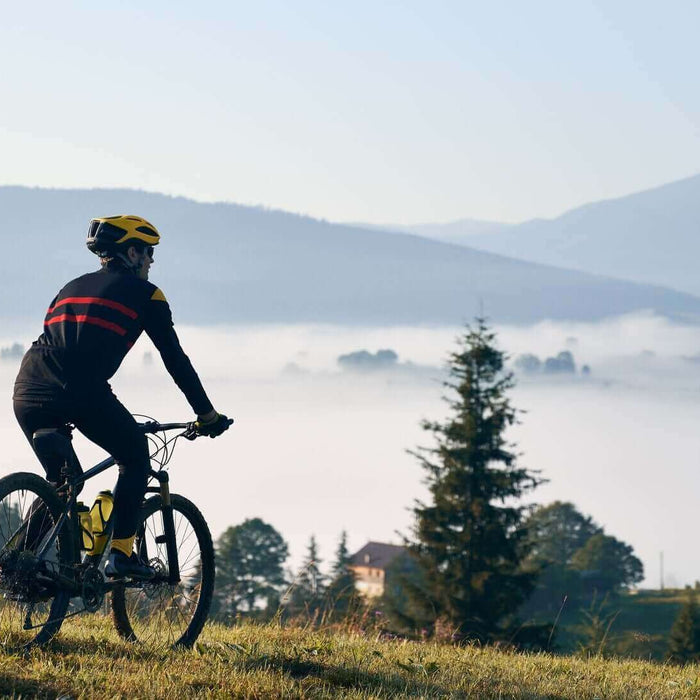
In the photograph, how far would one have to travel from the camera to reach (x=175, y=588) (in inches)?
313

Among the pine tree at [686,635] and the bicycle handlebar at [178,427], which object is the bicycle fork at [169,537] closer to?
the bicycle handlebar at [178,427]

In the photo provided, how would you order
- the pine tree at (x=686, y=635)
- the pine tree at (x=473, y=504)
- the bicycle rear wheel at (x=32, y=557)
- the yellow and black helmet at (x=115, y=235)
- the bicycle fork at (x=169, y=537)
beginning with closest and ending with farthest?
the bicycle rear wheel at (x=32, y=557)
the yellow and black helmet at (x=115, y=235)
the bicycle fork at (x=169, y=537)
the pine tree at (x=473, y=504)
the pine tree at (x=686, y=635)

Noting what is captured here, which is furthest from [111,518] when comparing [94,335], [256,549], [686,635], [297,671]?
[256,549]

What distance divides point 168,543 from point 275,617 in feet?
7.63

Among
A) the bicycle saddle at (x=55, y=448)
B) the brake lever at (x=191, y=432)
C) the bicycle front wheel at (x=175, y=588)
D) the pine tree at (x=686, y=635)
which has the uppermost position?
the brake lever at (x=191, y=432)

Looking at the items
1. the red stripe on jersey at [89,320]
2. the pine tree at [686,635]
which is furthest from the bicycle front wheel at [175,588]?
the pine tree at [686,635]

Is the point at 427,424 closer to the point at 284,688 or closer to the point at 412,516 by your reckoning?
the point at 412,516

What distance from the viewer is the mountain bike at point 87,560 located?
7000mm

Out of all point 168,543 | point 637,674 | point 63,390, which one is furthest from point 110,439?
point 637,674

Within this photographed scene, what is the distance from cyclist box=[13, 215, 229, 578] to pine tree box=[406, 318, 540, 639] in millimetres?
37834

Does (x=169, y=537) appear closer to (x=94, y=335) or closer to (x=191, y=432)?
(x=191, y=432)

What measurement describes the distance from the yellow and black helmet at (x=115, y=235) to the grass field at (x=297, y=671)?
229 cm

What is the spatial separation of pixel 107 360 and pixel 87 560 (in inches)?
46.6

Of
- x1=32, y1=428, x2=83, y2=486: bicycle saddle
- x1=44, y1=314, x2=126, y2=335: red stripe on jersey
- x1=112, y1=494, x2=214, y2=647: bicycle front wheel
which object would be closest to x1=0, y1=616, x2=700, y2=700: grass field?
x1=112, y1=494, x2=214, y2=647: bicycle front wheel
